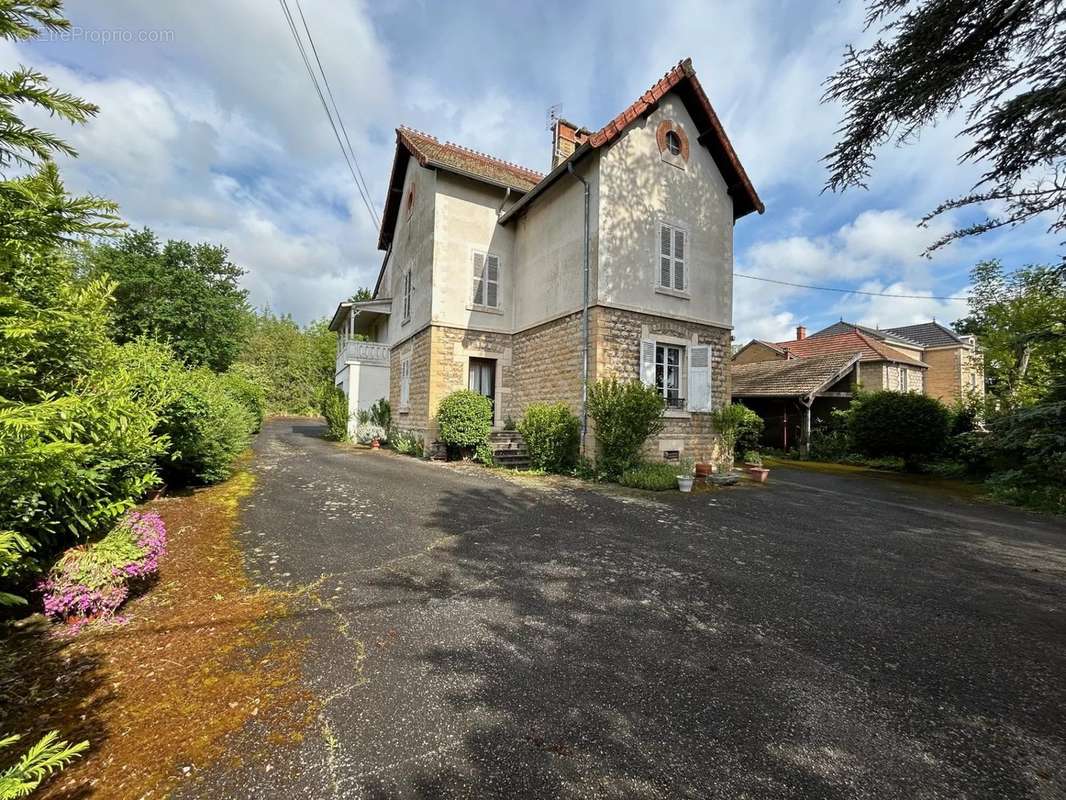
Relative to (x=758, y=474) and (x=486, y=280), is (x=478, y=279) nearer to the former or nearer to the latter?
(x=486, y=280)

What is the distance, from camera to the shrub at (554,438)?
10.1 meters

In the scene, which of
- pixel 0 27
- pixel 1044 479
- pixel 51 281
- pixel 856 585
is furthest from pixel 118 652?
pixel 1044 479

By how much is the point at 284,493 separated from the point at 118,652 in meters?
4.42

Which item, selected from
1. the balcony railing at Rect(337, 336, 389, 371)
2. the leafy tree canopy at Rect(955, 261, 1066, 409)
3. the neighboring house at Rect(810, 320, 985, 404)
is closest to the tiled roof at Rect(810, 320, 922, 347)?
the neighboring house at Rect(810, 320, 985, 404)

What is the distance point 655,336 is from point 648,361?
0.65 meters

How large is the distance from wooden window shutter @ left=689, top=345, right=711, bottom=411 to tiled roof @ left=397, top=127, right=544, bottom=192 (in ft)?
23.4

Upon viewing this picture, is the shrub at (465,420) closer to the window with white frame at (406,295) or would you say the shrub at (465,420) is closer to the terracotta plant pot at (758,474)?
the window with white frame at (406,295)

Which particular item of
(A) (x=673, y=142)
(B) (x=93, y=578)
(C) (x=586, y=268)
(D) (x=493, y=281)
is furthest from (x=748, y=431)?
(B) (x=93, y=578)

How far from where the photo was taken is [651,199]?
1059 cm

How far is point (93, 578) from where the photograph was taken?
2990mm

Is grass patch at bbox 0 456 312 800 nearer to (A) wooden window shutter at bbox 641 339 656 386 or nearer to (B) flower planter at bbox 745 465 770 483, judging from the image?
(A) wooden window shutter at bbox 641 339 656 386

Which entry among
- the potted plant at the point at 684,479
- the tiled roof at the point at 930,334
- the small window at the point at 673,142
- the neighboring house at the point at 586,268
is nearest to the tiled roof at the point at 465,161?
the neighboring house at the point at 586,268

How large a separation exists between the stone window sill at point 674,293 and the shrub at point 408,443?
751 centimetres

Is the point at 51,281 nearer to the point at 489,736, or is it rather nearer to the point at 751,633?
the point at 489,736
